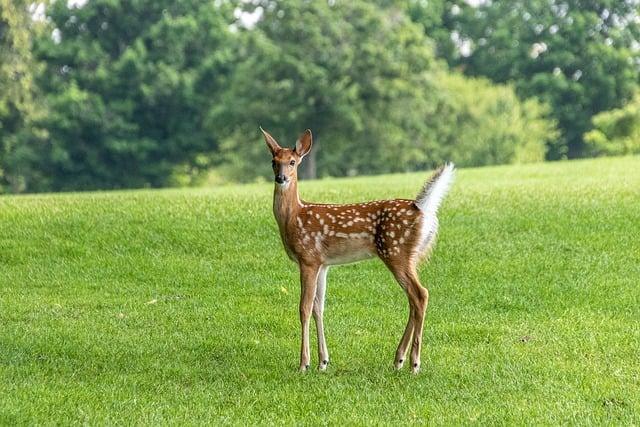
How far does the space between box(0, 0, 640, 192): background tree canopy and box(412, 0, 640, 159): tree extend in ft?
1.18

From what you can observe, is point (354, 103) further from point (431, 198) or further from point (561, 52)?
point (431, 198)

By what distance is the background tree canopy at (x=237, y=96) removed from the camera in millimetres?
41625

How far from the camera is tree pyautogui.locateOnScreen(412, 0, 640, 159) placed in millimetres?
51062

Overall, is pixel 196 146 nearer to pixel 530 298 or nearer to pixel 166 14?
pixel 166 14

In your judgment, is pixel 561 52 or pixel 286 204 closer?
pixel 286 204

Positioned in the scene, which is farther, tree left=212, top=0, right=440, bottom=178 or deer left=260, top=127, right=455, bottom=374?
tree left=212, top=0, right=440, bottom=178

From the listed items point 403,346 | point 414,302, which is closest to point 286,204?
point 414,302

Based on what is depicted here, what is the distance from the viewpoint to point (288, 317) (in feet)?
33.1

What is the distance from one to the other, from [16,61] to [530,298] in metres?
34.3

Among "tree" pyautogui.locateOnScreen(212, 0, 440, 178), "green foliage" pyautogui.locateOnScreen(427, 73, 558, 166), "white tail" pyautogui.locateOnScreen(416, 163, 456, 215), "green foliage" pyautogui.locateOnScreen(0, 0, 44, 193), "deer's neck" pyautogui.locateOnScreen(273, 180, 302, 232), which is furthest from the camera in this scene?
"green foliage" pyautogui.locateOnScreen(427, 73, 558, 166)

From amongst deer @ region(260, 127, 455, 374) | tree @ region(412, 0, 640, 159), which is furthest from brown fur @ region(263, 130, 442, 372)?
tree @ region(412, 0, 640, 159)

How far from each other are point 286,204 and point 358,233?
0.59 meters

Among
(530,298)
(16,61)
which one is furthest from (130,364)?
(16,61)

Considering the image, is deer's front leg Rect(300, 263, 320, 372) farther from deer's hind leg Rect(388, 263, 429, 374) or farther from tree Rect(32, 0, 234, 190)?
tree Rect(32, 0, 234, 190)
